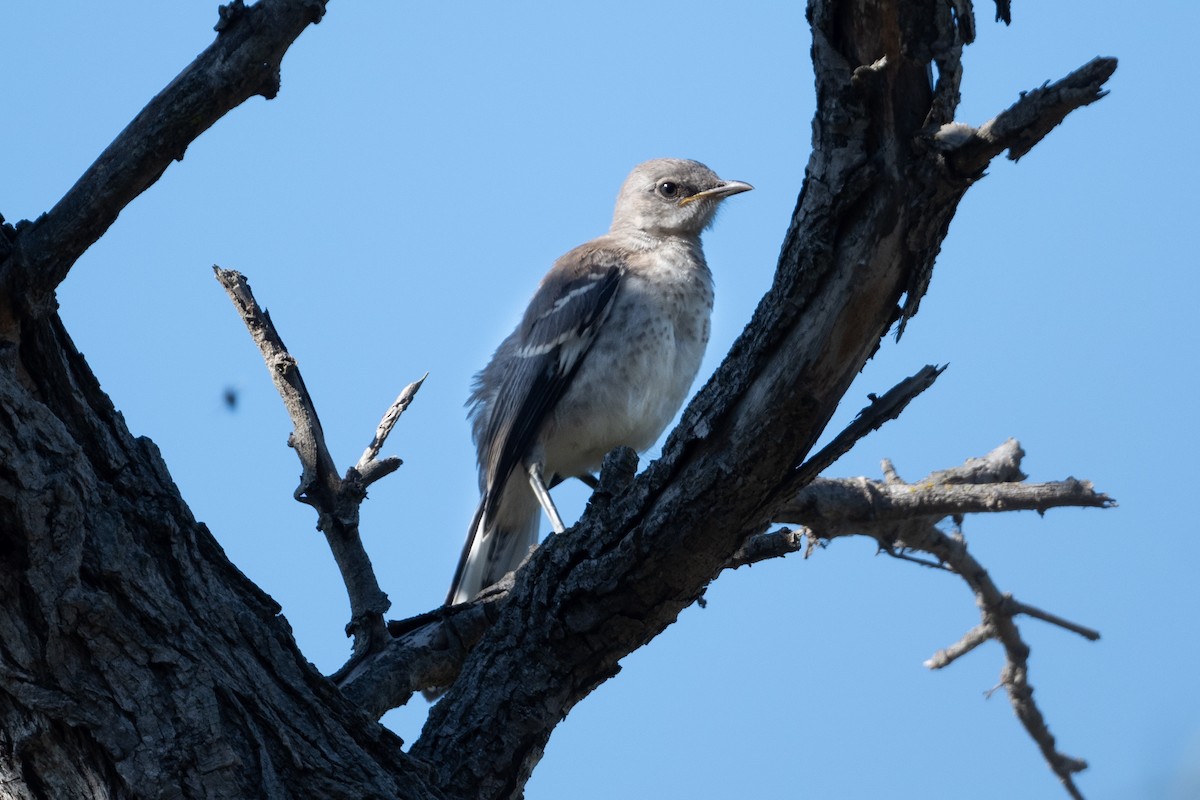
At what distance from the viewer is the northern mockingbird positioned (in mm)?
6547

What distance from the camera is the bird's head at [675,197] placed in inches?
293

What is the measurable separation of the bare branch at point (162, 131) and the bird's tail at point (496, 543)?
11.9ft

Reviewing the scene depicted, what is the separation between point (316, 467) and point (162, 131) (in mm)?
1794

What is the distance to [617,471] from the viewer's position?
3.31 m

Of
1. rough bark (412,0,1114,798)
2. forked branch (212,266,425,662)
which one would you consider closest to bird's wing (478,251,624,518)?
forked branch (212,266,425,662)

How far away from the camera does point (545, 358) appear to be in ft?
22.2

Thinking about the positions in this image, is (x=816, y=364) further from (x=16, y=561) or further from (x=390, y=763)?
(x=16, y=561)

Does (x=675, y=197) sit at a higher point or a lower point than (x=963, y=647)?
higher

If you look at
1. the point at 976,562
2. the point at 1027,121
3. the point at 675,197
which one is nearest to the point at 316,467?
the point at 1027,121

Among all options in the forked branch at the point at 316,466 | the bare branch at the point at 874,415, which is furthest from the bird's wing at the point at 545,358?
the bare branch at the point at 874,415

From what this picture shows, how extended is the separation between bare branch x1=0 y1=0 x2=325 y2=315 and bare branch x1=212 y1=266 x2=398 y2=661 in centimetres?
165

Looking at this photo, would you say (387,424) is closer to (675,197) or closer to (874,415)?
(874,415)

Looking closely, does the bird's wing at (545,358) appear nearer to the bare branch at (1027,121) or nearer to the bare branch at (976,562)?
the bare branch at (976,562)

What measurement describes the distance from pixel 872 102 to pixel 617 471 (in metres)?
1.19
